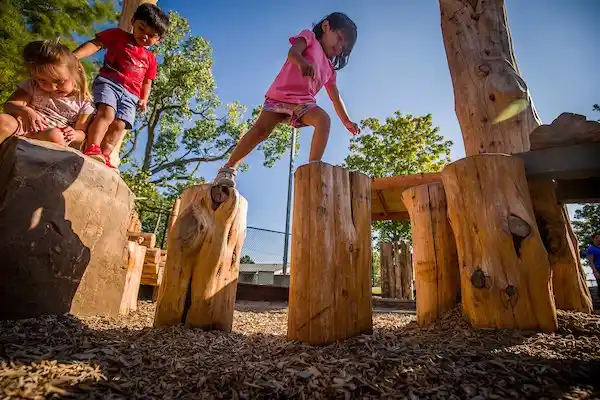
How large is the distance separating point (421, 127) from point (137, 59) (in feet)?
55.3

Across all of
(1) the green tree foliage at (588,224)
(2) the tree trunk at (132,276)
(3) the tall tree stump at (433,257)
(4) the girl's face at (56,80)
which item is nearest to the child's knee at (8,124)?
(4) the girl's face at (56,80)

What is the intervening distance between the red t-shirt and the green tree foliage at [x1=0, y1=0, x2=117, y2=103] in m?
4.13

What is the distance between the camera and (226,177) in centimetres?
248

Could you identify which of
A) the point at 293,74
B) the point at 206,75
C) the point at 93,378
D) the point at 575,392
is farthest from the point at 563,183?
the point at 206,75

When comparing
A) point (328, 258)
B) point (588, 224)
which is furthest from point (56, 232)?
point (588, 224)

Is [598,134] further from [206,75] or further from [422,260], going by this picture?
[206,75]

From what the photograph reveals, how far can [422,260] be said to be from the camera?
2.41m

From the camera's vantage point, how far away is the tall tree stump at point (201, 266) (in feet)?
7.09

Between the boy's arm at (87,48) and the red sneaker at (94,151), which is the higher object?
the boy's arm at (87,48)

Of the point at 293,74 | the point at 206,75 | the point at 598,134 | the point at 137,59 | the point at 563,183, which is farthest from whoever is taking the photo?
the point at 206,75

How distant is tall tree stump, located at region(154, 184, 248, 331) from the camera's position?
7.09ft

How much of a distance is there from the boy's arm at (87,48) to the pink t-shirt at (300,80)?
171cm

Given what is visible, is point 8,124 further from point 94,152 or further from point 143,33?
point 143,33

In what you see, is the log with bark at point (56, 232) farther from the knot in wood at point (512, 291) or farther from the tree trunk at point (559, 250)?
the tree trunk at point (559, 250)
